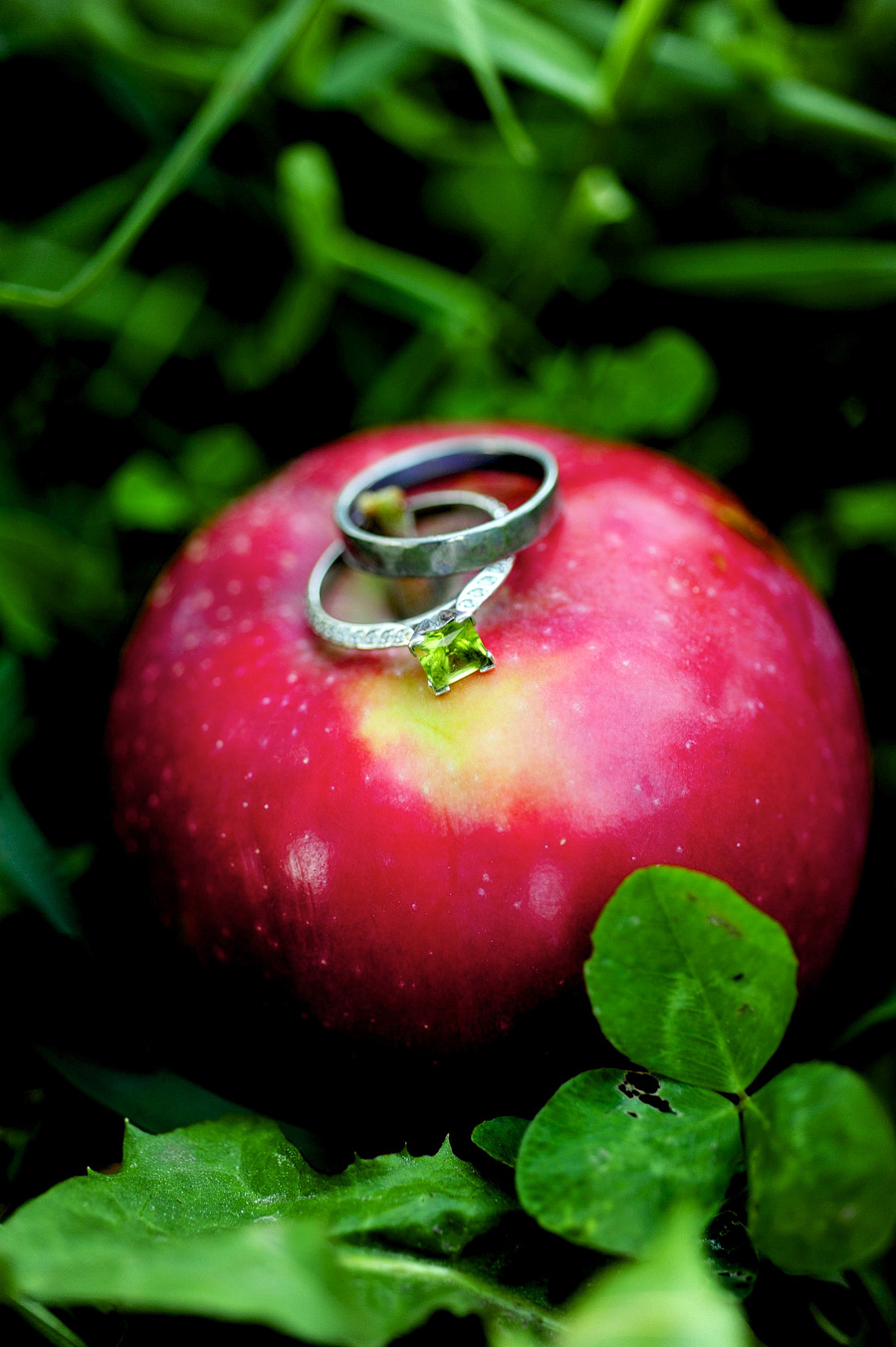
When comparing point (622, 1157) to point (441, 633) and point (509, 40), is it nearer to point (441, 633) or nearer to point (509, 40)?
point (441, 633)

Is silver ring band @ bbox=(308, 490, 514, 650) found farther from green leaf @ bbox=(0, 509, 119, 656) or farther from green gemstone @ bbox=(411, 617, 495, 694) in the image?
green leaf @ bbox=(0, 509, 119, 656)

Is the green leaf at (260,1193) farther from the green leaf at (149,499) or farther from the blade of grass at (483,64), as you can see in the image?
the blade of grass at (483,64)

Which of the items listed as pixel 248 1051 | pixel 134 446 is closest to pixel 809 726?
pixel 248 1051

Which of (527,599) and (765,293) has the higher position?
(765,293)

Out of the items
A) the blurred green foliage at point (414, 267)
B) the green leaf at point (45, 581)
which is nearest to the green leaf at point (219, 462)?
the blurred green foliage at point (414, 267)

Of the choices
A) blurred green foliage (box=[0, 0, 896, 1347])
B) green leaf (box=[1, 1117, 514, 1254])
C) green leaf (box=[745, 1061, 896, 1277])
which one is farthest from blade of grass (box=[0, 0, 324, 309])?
green leaf (box=[745, 1061, 896, 1277])

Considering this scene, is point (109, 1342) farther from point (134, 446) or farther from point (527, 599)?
point (134, 446)
